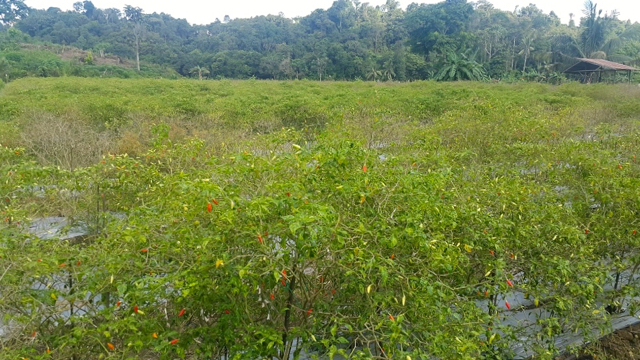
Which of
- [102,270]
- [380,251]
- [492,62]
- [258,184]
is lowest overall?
[102,270]

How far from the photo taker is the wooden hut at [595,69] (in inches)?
883

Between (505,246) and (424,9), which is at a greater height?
(424,9)

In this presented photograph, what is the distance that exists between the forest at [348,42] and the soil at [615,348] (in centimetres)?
2510

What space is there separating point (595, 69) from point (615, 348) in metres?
24.3

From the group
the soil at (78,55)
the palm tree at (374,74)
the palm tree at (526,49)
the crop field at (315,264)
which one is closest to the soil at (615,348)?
the crop field at (315,264)

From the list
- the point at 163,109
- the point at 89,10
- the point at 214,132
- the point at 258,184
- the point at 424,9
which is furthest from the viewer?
the point at 89,10

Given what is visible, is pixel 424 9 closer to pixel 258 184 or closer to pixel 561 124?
pixel 561 124

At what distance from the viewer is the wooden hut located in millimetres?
22438

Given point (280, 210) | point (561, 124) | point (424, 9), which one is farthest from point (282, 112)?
point (424, 9)

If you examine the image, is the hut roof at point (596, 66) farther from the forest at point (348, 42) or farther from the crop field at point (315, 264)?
the crop field at point (315, 264)

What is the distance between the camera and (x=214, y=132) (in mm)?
7547

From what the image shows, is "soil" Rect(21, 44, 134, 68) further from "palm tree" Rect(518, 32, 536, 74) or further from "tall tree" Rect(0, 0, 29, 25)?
"palm tree" Rect(518, 32, 536, 74)

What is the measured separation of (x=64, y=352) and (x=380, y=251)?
Result: 155 centimetres

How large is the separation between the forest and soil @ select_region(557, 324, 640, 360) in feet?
82.4
